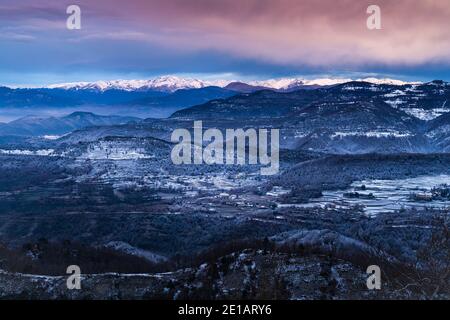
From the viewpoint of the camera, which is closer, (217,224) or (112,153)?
(217,224)

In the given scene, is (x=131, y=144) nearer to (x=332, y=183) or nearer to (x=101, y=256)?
(x=332, y=183)

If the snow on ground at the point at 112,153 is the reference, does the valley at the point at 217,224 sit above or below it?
below

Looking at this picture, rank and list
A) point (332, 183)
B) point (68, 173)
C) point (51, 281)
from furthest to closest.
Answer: point (68, 173), point (332, 183), point (51, 281)

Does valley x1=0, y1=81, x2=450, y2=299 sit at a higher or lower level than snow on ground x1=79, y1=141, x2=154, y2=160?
lower

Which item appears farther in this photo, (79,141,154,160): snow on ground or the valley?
(79,141,154,160): snow on ground

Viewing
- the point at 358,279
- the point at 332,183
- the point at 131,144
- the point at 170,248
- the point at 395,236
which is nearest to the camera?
the point at 358,279

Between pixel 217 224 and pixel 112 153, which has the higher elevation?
pixel 112 153

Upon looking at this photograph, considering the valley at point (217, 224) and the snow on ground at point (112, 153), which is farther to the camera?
the snow on ground at point (112, 153)

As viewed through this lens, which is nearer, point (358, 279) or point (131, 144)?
point (358, 279)
